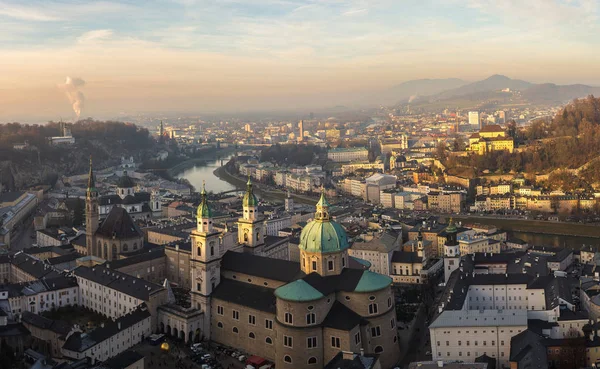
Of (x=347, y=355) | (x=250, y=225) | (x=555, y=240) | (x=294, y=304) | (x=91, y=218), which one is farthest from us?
(x=555, y=240)

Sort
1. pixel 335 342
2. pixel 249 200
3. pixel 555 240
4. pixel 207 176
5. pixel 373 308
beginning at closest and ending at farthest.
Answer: pixel 335 342, pixel 373 308, pixel 249 200, pixel 555 240, pixel 207 176

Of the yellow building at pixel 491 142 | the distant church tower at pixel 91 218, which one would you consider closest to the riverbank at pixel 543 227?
the yellow building at pixel 491 142

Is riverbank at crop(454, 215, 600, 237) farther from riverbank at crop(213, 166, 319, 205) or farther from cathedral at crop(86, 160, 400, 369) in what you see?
cathedral at crop(86, 160, 400, 369)

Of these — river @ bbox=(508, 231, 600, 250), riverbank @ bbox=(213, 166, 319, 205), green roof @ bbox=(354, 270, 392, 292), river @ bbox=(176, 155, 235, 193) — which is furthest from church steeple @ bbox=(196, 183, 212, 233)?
river @ bbox=(176, 155, 235, 193)

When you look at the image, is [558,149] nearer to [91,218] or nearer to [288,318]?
[91,218]

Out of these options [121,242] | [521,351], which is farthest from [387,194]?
[521,351]

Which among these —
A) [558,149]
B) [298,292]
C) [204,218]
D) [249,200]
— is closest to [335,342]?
[298,292]
